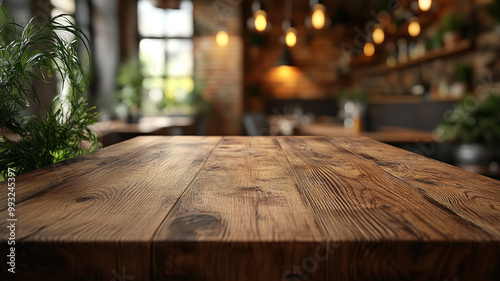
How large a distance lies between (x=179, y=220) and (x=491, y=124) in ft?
8.20

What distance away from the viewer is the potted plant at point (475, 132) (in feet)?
7.77

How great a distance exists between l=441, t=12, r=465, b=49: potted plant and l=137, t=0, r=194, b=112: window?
186 inches

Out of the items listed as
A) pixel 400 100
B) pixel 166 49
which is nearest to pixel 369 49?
pixel 400 100

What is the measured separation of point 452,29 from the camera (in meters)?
4.20

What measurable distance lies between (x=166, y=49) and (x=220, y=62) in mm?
1187

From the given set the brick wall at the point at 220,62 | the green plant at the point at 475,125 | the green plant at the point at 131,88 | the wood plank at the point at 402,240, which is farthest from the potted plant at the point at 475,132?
the brick wall at the point at 220,62

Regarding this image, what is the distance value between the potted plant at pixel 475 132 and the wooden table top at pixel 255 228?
6.05 ft

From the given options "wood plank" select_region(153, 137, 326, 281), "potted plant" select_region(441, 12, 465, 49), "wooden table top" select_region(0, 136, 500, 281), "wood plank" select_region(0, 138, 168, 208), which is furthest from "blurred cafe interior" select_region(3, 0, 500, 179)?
"wood plank" select_region(153, 137, 326, 281)

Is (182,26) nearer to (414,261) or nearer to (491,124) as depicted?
(491,124)

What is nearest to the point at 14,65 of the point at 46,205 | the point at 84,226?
the point at 46,205

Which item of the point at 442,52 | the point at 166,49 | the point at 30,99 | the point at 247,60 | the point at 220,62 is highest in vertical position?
the point at 166,49

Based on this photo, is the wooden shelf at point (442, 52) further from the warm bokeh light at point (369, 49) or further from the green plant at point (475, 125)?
the green plant at point (475, 125)

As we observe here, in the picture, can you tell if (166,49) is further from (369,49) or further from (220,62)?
(369,49)

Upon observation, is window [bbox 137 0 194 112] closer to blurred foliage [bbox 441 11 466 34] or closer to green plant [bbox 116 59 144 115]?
green plant [bbox 116 59 144 115]
